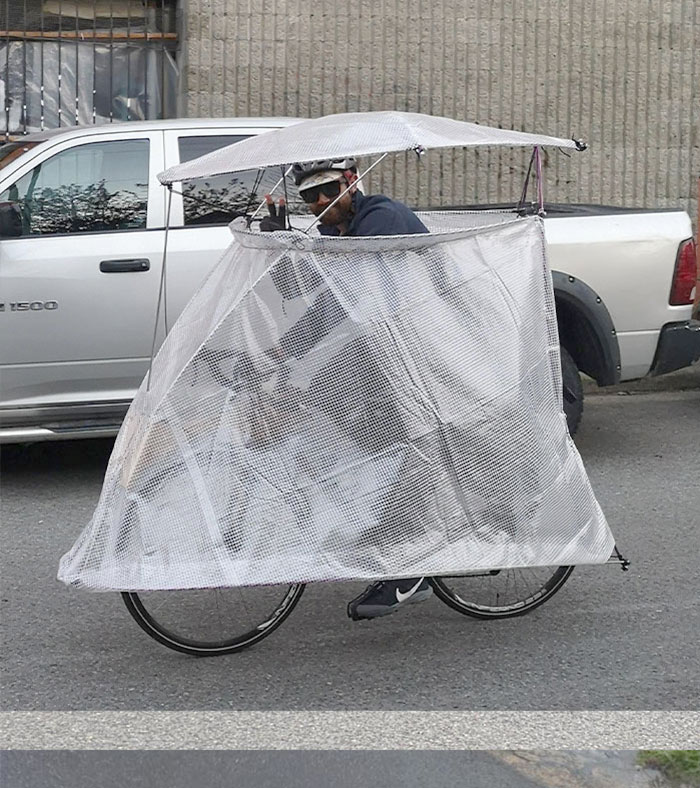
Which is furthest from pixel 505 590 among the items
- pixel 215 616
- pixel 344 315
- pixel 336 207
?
pixel 336 207

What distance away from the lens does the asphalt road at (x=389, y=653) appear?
464cm

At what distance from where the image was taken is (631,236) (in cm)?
800

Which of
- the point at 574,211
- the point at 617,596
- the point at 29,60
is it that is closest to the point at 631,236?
the point at 574,211

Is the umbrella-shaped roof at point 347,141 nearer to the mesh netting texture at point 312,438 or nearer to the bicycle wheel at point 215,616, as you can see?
the mesh netting texture at point 312,438

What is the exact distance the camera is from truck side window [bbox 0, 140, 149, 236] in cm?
727

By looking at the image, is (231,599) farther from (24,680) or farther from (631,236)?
(631,236)

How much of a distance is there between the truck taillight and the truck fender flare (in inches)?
17.9

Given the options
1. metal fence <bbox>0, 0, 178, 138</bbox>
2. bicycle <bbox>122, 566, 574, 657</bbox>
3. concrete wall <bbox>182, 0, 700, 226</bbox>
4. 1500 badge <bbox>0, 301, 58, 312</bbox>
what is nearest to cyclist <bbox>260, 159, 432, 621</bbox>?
bicycle <bbox>122, 566, 574, 657</bbox>

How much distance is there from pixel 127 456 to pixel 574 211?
4428 mm

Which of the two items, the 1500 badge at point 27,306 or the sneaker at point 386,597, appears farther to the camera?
the 1500 badge at point 27,306

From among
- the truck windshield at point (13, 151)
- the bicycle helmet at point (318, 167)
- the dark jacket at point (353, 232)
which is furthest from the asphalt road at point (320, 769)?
the truck windshield at point (13, 151)

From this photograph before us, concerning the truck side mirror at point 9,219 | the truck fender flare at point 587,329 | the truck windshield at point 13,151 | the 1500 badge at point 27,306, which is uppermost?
the truck windshield at point 13,151

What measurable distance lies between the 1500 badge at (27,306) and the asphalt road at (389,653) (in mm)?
1243

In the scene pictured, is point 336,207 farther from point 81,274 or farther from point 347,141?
point 81,274
